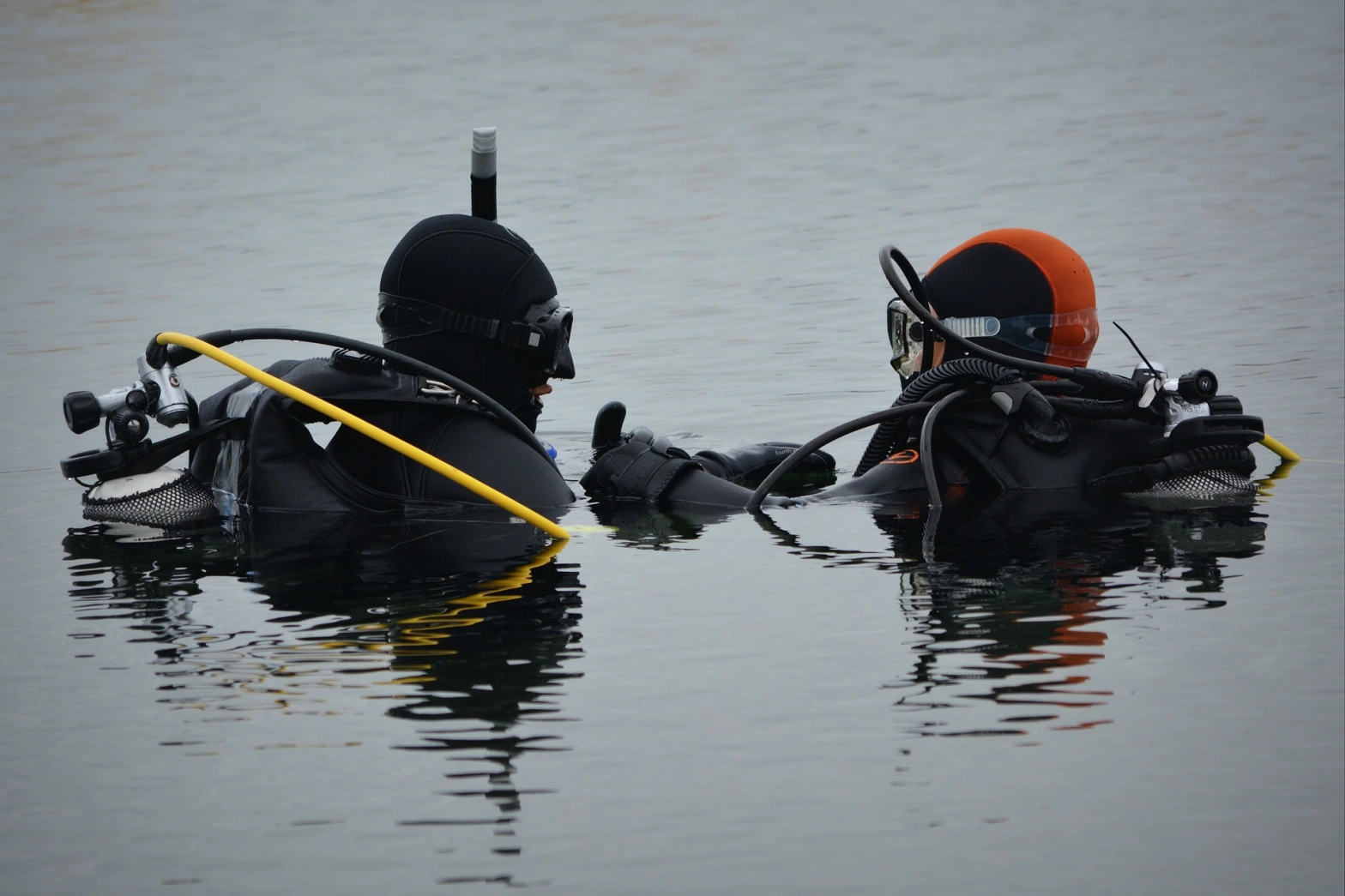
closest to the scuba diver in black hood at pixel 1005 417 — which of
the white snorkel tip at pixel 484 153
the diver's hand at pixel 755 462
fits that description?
the diver's hand at pixel 755 462

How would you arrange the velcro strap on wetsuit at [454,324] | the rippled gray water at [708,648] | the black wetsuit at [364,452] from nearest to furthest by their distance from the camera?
the rippled gray water at [708,648] < the black wetsuit at [364,452] < the velcro strap on wetsuit at [454,324]

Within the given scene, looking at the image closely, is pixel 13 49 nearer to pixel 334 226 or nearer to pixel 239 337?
pixel 334 226

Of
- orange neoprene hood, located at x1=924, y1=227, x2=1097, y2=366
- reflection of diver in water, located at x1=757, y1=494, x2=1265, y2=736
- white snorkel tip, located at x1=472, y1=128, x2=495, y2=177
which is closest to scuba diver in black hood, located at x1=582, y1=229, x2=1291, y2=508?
orange neoprene hood, located at x1=924, y1=227, x2=1097, y2=366

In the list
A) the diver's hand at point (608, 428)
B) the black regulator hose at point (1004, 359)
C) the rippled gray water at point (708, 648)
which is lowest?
the rippled gray water at point (708, 648)

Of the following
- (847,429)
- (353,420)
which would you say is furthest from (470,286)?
(847,429)

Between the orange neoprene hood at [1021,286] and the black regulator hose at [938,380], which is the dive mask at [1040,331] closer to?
the orange neoprene hood at [1021,286]

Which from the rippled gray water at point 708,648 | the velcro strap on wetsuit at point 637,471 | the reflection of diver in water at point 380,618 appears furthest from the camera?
the velcro strap on wetsuit at point 637,471

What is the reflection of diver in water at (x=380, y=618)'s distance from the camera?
3.81 metres

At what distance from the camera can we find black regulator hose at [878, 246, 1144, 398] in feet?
17.8

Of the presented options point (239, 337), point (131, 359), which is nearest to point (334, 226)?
point (131, 359)

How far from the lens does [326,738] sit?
12.2ft

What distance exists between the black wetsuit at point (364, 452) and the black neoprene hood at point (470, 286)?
0.27m

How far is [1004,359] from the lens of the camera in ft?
17.7

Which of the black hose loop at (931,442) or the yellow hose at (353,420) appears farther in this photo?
the black hose loop at (931,442)
